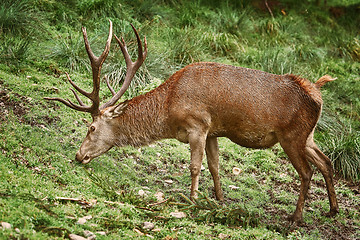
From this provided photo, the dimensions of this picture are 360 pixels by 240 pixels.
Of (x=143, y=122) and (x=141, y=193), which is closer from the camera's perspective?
(x=141, y=193)

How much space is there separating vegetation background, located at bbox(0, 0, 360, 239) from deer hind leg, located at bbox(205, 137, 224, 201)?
266 mm

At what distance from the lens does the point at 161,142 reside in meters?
8.47

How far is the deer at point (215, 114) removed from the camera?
630 centimetres

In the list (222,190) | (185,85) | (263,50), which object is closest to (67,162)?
(185,85)

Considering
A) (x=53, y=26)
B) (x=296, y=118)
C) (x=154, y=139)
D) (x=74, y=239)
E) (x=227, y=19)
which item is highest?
(x=227, y=19)

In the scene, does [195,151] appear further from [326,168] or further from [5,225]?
[5,225]

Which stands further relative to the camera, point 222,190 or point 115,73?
point 115,73

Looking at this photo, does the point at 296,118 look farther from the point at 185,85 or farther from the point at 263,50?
the point at 263,50

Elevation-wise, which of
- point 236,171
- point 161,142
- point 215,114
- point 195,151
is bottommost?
point 236,171

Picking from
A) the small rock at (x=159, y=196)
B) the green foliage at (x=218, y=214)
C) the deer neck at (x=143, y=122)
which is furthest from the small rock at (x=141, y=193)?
the deer neck at (x=143, y=122)

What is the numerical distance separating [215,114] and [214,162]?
3.01 ft

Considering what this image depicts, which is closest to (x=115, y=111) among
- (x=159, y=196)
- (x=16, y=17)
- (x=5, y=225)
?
(x=159, y=196)

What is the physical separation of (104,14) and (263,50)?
453 centimetres

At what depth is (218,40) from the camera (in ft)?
40.4
